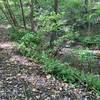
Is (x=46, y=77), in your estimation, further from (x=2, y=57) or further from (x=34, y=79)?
(x=2, y=57)

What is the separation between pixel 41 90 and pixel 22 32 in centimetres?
787

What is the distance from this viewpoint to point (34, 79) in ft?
23.3

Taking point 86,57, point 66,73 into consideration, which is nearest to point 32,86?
point 66,73

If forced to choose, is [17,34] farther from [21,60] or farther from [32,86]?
[32,86]

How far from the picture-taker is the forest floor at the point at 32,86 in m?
6.09

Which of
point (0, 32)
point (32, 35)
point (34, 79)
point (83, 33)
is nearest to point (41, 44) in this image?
point (32, 35)

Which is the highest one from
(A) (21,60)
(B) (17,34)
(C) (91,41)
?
(A) (21,60)

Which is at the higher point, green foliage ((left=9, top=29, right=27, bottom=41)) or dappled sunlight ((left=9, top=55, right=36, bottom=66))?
dappled sunlight ((left=9, top=55, right=36, bottom=66))

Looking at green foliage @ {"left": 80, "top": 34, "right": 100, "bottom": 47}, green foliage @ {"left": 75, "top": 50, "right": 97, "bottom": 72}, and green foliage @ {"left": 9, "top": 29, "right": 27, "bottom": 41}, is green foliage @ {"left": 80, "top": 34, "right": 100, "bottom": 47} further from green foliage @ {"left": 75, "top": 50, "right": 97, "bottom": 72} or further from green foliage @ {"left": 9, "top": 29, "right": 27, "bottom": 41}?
green foliage @ {"left": 75, "top": 50, "right": 97, "bottom": 72}

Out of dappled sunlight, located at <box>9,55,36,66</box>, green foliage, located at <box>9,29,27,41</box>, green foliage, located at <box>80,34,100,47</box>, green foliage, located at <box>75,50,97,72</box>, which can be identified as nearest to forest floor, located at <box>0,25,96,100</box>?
dappled sunlight, located at <box>9,55,36,66</box>

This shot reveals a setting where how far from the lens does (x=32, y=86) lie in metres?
6.62

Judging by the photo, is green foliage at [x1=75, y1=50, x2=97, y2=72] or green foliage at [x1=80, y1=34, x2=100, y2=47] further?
green foliage at [x1=80, y1=34, x2=100, y2=47]

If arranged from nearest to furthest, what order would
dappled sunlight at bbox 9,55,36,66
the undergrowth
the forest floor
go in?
the forest floor < the undergrowth < dappled sunlight at bbox 9,55,36,66

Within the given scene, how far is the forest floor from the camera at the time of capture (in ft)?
20.0
